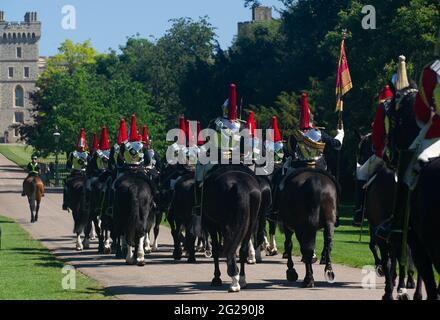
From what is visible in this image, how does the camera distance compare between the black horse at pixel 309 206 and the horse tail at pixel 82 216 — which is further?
the horse tail at pixel 82 216

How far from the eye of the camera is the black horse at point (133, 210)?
24.3 meters

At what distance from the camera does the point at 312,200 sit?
19.7 meters

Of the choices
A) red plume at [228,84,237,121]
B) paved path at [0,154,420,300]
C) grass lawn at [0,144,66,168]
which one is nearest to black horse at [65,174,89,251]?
paved path at [0,154,420,300]

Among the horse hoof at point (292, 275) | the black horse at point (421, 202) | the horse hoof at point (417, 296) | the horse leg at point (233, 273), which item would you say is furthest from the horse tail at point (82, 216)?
the black horse at point (421, 202)

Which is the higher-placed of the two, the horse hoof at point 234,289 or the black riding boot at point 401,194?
the black riding boot at point 401,194

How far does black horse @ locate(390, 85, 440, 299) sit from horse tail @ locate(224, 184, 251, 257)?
16.2ft

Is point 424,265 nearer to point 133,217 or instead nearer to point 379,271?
point 379,271

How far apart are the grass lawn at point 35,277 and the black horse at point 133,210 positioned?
5.01ft

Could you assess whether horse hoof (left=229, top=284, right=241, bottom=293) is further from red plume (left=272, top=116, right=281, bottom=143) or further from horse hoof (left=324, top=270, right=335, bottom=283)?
red plume (left=272, top=116, right=281, bottom=143)

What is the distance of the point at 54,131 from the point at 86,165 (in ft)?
204

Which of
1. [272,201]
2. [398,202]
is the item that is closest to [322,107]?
[272,201]

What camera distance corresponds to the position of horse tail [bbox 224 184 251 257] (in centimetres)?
1900

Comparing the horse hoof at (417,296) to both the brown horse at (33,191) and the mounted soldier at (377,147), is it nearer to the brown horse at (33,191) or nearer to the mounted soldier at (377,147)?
the mounted soldier at (377,147)
